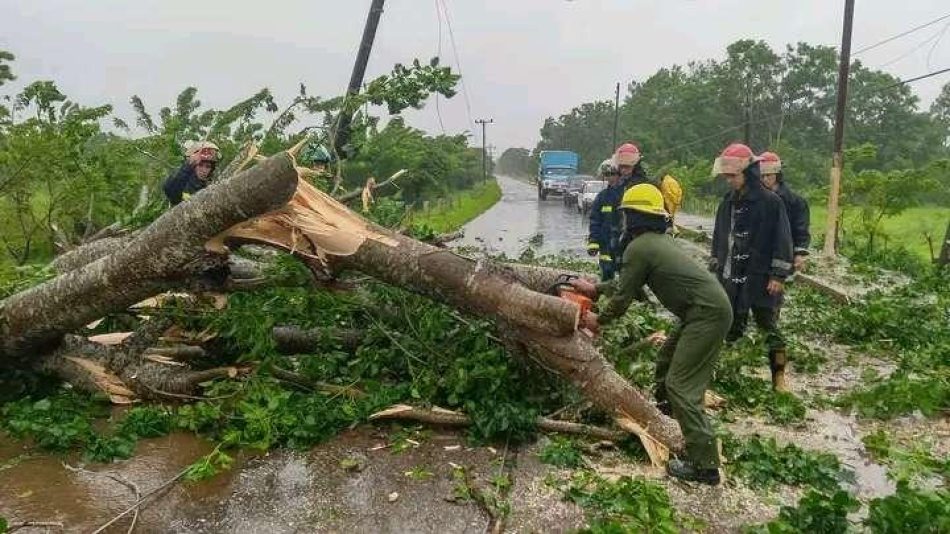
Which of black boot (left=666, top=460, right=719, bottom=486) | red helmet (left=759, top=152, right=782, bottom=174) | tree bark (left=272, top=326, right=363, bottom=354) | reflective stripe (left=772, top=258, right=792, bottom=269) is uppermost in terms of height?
red helmet (left=759, top=152, right=782, bottom=174)

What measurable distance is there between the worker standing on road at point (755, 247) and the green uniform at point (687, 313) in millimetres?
1701

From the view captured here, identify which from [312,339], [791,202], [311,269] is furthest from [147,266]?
[791,202]

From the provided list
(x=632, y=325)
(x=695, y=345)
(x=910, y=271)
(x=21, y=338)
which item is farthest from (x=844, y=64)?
(x=21, y=338)

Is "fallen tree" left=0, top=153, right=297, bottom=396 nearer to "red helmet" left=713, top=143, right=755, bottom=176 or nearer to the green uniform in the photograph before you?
the green uniform

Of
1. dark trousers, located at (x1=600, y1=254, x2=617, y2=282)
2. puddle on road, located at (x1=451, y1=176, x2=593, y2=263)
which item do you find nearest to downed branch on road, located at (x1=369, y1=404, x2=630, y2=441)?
dark trousers, located at (x1=600, y1=254, x2=617, y2=282)

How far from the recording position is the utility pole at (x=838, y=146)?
12.9 m

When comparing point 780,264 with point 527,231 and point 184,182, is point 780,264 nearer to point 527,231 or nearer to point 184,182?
point 184,182

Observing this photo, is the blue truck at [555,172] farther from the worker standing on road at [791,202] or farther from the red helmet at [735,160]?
the red helmet at [735,160]

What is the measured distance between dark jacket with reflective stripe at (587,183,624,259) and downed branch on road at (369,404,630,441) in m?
3.32

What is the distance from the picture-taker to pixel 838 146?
13.5 meters

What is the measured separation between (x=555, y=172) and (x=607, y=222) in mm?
35671

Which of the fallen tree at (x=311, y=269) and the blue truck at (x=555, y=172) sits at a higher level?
the fallen tree at (x=311, y=269)

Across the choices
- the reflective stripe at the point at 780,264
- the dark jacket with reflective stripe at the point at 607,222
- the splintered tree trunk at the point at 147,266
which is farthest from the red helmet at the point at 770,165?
the splintered tree trunk at the point at 147,266

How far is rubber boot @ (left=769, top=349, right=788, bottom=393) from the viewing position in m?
A: 5.38
